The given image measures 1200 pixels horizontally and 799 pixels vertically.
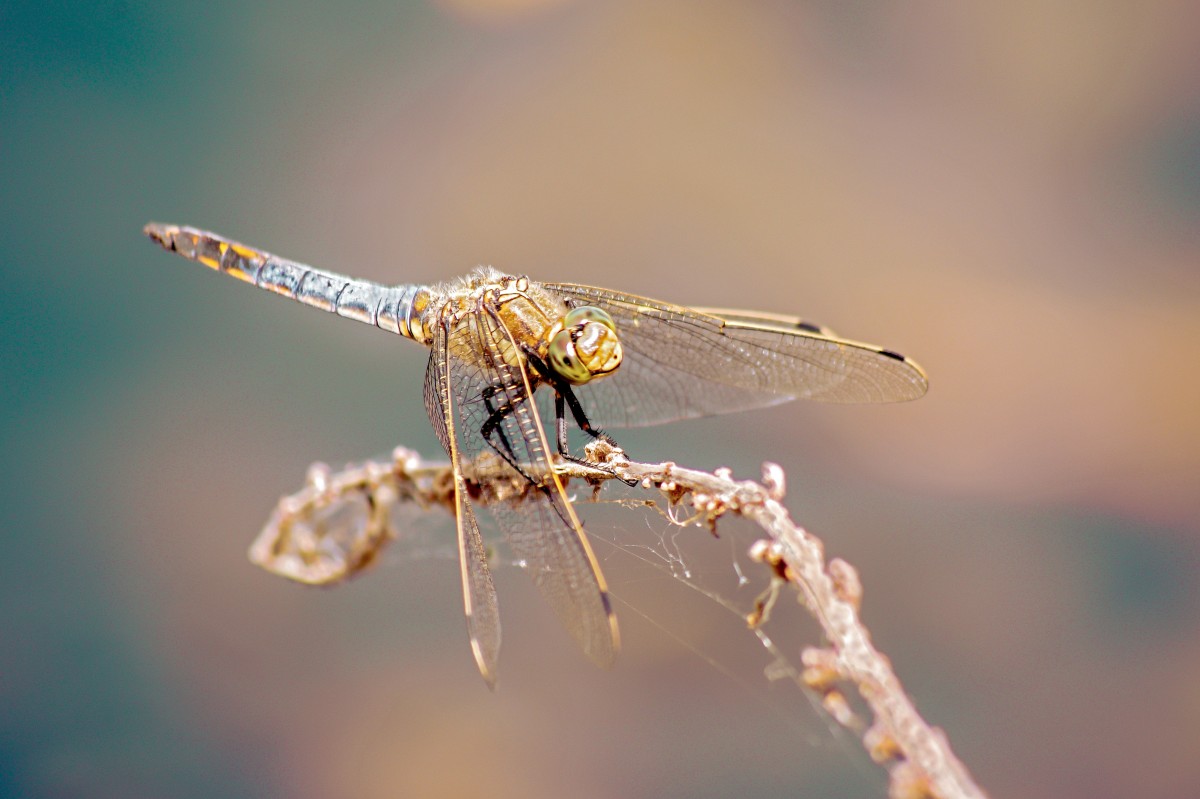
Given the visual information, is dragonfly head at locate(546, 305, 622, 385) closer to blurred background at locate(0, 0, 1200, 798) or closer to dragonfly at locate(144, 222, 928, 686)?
dragonfly at locate(144, 222, 928, 686)

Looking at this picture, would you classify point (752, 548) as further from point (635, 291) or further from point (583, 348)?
point (635, 291)

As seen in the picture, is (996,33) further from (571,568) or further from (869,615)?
(571,568)

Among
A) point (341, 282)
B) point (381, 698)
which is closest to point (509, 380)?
point (341, 282)

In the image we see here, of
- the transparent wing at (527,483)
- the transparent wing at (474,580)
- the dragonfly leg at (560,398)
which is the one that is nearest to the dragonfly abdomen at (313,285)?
the transparent wing at (527,483)

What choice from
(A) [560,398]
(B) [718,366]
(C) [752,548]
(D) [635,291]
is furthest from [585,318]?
(D) [635,291]

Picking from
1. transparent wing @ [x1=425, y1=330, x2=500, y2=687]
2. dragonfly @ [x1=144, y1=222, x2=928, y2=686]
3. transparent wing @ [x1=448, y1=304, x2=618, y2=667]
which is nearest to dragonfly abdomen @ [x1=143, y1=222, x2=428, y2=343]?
dragonfly @ [x1=144, y1=222, x2=928, y2=686]

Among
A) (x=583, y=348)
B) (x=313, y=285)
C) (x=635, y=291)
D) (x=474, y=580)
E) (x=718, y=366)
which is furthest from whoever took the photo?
(x=635, y=291)
